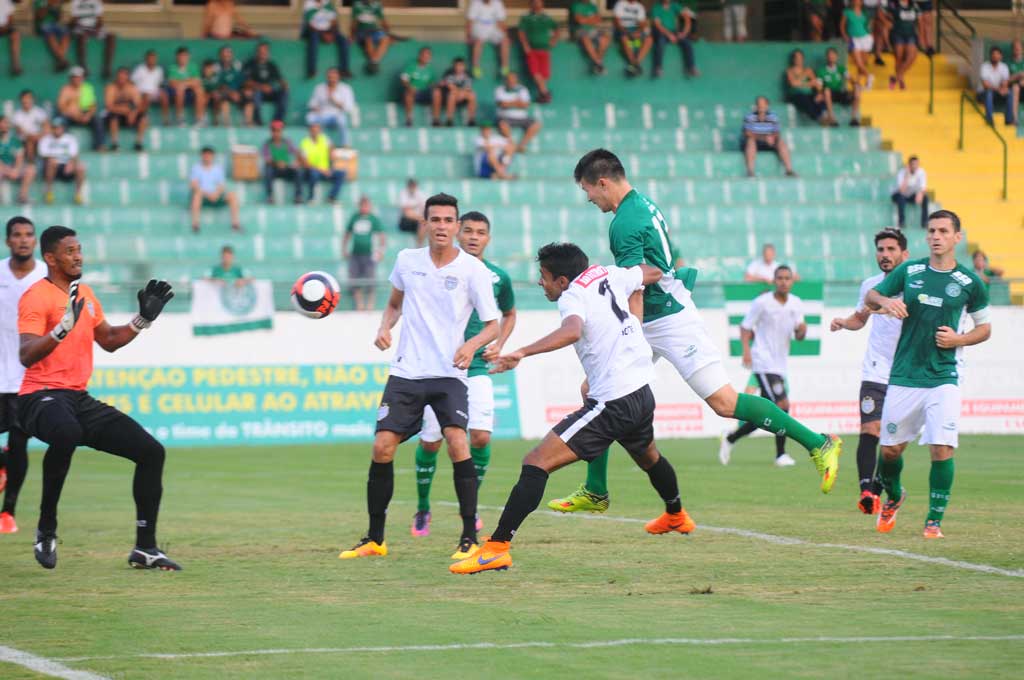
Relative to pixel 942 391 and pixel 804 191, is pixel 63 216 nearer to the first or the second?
pixel 804 191

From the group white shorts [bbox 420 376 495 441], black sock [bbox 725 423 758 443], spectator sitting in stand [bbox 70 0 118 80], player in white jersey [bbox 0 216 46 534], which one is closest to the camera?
white shorts [bbox 420 376 495 441]

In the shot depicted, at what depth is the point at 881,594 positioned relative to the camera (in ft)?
28.3

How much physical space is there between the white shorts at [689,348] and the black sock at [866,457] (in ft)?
10.4

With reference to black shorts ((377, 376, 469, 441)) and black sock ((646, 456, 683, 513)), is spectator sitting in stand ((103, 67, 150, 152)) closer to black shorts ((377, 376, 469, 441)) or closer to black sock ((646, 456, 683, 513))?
black shorts ((377, 376, 469, 441))

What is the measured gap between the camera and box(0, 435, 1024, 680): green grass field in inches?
274

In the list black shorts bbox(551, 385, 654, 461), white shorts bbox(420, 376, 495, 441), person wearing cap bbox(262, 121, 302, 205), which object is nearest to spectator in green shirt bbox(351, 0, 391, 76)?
person wearing cap bbox(262, 121, 302, 205)

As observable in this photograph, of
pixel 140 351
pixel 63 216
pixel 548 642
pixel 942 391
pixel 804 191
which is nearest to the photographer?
pixel 548 642

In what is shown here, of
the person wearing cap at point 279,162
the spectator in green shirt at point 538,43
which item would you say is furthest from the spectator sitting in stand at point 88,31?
the spectator in green shirt at point 538,43

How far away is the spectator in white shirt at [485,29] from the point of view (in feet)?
104

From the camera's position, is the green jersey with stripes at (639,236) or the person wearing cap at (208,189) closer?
the green jersey with stripes at (639,236)

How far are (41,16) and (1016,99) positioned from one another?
1995cm

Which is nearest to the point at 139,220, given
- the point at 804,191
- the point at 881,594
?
the point at 804,191

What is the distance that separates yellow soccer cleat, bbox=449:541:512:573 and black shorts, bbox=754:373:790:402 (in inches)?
435

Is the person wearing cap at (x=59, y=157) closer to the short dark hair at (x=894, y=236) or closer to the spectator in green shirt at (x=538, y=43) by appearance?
the spectator in green shirt at (x=538, y=43)
